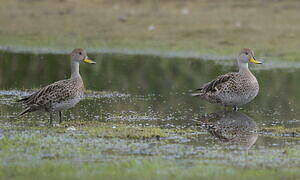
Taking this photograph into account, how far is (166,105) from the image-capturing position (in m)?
13.2

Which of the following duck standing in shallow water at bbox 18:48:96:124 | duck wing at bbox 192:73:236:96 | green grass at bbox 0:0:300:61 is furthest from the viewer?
green grass at bbox 0:0:300:61

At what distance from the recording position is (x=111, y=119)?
38.1ft

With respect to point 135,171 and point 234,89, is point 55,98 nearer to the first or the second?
point 135,171

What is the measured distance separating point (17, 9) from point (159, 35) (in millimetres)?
7022

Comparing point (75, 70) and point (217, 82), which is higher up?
point (75, 70)

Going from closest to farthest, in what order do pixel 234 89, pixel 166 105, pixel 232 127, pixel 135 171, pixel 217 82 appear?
pixel 135 171
pixel 232 127
pixel 234 89
pixel 217 82
pixel 166 105

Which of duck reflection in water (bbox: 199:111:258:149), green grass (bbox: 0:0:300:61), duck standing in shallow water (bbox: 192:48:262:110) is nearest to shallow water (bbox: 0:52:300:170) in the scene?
duck reflection in water (bbox: 199:111:258:149)

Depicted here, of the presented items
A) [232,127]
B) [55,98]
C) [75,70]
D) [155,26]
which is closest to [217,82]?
[232,127]

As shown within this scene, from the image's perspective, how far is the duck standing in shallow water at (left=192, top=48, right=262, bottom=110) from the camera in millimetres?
12625

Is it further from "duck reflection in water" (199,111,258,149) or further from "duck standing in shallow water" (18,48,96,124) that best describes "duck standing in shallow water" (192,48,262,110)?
"duck standing in shallow water" (18,48,96,124)

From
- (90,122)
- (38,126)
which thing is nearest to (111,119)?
(90,122)

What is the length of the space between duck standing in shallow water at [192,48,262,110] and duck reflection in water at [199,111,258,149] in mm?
256

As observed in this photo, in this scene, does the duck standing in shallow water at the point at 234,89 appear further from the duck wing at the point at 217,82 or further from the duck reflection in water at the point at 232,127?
the duck reflection in water at the point at 232,127

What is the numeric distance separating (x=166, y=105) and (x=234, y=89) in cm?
137
